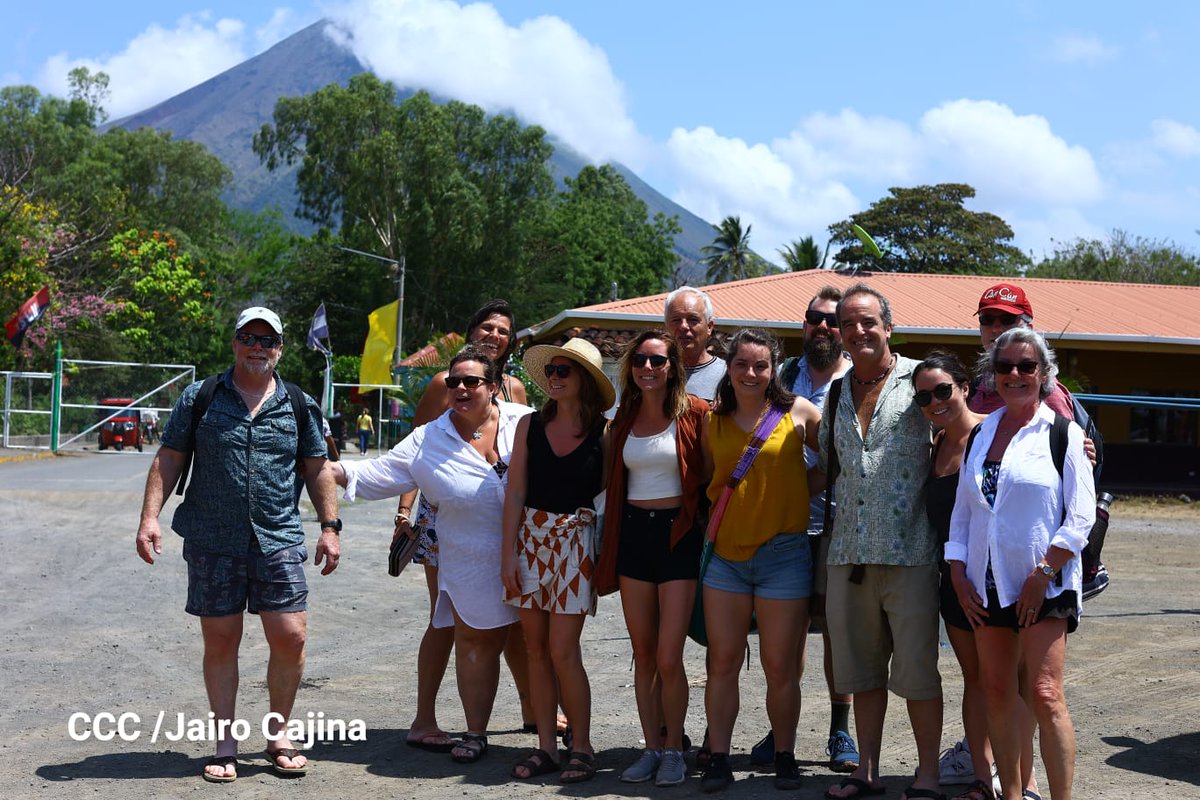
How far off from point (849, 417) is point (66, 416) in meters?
27.6

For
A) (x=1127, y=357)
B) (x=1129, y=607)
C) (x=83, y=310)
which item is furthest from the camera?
(x=83, y=310)

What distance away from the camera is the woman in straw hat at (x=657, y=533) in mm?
5059

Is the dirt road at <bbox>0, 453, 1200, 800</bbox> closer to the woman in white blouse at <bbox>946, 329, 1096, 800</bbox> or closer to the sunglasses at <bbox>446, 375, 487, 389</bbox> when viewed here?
the woman in white blouse at <bbox>946, 329, 1096, 800</bbox>

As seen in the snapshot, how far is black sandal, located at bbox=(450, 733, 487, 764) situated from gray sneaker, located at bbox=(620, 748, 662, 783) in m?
0.70

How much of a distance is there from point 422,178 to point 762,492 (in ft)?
142

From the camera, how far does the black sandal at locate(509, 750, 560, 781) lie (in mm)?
5121

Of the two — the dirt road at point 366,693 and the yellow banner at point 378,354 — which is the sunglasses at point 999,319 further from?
the yellow banner at point 378,354

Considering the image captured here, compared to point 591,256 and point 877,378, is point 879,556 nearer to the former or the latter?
point 877,378

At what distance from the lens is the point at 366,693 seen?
6.72m

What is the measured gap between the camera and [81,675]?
6.82 metres

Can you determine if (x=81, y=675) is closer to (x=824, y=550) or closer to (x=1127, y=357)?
(x=824, y=550)

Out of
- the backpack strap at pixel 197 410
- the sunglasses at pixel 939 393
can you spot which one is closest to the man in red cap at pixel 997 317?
the sunglasses at pixel 939 393

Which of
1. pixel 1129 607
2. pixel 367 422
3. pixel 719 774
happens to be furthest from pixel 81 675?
pixel 367 422

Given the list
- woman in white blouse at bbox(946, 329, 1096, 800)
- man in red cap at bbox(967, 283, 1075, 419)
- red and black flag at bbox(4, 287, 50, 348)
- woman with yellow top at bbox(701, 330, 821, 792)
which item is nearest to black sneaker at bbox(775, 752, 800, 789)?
woman with yellow top at bbox(701, 330, 821, 792)
